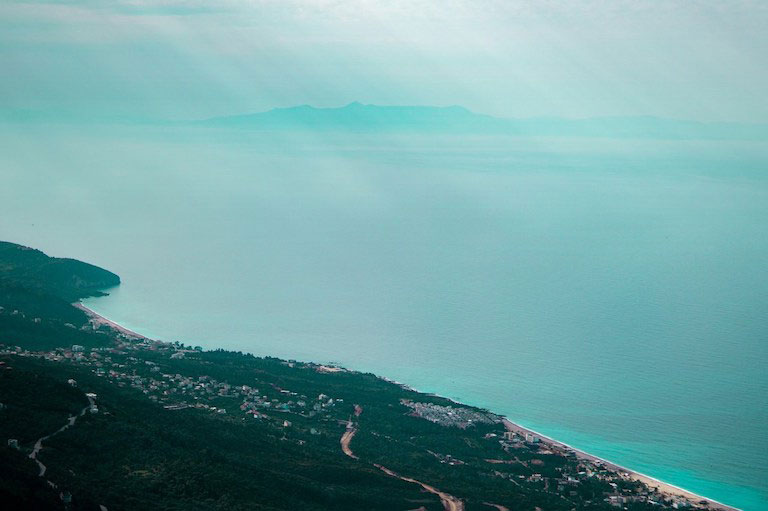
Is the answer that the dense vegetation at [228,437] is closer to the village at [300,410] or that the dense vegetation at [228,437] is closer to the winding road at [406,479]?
the village at [300,410]

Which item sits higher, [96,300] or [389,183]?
[389,183]

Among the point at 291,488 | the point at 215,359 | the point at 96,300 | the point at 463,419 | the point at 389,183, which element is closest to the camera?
the point at 291,488

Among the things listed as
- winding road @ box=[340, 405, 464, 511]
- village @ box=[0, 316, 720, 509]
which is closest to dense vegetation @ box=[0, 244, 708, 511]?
village @ box=[0, 316, 720, 509]

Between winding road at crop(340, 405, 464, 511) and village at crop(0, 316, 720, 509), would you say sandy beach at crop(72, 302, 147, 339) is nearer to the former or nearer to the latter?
village at crop(0, 316, 720, 509)

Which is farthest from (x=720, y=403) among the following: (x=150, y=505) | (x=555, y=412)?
(x=150, y=505)

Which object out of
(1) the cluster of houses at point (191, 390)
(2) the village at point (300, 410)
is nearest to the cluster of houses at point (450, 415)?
(2) the village at point (300, 410)

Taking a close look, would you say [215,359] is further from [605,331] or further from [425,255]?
[425,255]

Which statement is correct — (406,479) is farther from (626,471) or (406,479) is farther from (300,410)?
(626,471)

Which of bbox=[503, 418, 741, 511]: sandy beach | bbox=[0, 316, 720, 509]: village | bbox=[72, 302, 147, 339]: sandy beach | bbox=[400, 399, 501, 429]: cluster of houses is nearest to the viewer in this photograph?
bbox=[503, 418, 741, 511]: sandy beach
